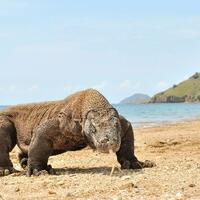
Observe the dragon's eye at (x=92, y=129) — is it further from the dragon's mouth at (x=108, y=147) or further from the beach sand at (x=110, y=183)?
the beach sand at (x=110, y=183)

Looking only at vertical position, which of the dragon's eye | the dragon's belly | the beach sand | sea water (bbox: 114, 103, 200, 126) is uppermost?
the dragon's eye

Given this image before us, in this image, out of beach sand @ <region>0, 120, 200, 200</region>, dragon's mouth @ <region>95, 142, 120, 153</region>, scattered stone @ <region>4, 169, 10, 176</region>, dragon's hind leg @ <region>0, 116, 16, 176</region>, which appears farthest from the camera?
dragon's hind leg @ <region>0, 116, 16, 176</region>

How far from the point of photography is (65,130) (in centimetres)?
1337

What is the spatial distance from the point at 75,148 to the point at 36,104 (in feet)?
6.51

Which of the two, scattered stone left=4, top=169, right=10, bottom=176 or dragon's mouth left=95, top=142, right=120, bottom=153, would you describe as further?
scattered stone left=4, top=169, right=10, bottom=176

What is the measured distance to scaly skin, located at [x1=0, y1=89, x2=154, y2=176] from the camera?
12312 mm

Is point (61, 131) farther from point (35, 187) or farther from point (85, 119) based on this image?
point (35, 187)

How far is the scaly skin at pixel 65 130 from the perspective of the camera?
12312mm

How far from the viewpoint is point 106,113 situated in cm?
1255

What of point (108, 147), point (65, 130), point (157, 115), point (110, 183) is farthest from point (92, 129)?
point (157, 115)

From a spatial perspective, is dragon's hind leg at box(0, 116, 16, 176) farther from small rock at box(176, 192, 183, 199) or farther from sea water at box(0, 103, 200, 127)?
sea water at box(0, 103, 200, 127)

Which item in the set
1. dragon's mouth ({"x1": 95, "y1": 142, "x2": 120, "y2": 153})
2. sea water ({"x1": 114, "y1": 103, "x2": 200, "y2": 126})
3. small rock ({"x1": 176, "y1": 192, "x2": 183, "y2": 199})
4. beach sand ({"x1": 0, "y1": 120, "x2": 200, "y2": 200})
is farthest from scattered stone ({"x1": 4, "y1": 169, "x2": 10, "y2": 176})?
sea water ({"x1": 114, "y1": 103, "x2": 200, "y2": 126})

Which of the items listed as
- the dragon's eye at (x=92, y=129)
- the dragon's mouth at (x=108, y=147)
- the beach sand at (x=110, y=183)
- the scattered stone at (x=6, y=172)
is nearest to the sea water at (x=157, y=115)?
the beach sand at (x=110, y=183)

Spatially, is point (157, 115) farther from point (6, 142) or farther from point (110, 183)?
point (110, 183)
